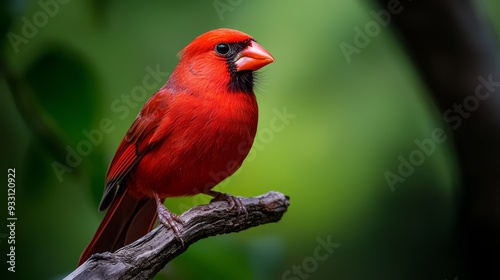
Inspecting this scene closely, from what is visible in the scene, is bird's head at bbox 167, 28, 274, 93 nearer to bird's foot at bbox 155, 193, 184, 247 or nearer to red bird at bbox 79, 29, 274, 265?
red bird at bbox 79, 29, 274, 265

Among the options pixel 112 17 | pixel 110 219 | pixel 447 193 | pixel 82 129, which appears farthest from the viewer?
pixel 447 193

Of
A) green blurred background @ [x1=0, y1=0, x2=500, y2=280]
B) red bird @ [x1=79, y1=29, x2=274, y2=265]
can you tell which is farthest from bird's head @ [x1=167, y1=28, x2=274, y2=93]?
green blurred background @ [x1=0, y1=0, x2=500, y2=280]

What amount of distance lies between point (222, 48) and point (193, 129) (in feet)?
0.88

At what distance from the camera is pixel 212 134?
226 cm

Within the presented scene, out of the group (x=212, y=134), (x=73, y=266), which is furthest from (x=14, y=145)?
(x=212, y=134)

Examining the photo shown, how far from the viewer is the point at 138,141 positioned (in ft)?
7.80

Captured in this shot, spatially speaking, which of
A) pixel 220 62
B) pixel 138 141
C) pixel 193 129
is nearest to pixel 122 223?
pixel 138 141

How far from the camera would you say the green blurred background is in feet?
7.41

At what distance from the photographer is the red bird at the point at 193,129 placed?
2.26 m

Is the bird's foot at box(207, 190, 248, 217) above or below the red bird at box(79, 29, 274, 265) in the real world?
below

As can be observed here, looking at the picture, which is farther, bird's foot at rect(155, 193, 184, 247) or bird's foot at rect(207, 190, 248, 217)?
bird's foot at rect(207, 190, 248, 217)

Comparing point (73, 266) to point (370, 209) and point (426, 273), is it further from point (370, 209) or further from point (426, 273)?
point (426, 273)

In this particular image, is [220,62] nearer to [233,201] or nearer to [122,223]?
[233,201]

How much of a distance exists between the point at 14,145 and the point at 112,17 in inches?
23.6
